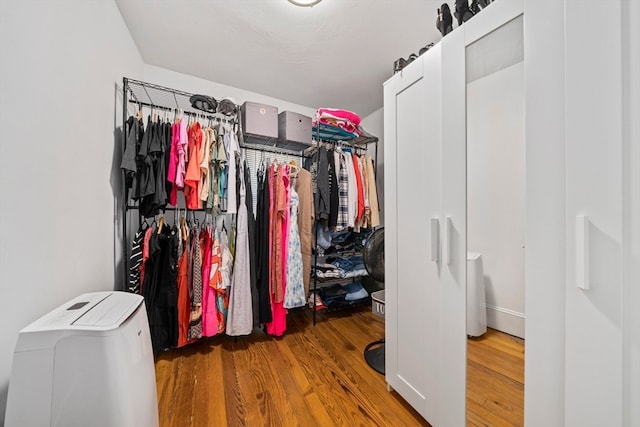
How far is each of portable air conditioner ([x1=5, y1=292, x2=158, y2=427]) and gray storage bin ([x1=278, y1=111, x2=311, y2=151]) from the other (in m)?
1.77

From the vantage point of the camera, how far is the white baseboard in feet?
2.56

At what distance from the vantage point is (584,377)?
23.9 inches

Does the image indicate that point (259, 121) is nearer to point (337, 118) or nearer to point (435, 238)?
point (337, 118)

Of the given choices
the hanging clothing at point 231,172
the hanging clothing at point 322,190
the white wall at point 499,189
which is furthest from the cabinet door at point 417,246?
the hanging clothing at point 231,172

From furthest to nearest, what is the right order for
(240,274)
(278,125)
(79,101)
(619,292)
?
(278,125) → (240,274) → (79,101) → (619,292)

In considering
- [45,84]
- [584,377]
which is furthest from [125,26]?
[584,377]

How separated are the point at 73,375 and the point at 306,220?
1624 mm

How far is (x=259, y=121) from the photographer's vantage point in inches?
77.8

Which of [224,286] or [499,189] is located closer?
[499,189]

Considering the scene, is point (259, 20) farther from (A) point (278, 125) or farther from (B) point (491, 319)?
(B) point (491, 319)

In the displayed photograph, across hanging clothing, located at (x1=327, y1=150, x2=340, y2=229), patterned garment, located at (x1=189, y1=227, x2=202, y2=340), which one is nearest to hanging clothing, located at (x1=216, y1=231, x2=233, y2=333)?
patterned garment, located at (x1=189, y1=227, x2=202, y2=340)

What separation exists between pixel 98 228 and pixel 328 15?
191 centimetres

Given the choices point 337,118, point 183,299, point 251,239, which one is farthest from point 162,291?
point 337,118

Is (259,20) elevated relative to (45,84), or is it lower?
elevated
